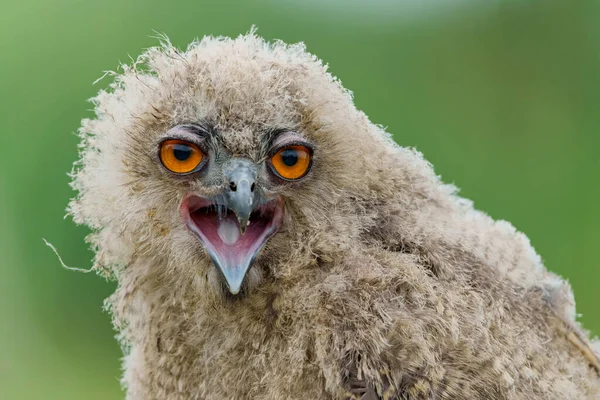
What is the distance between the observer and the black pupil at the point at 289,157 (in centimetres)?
261

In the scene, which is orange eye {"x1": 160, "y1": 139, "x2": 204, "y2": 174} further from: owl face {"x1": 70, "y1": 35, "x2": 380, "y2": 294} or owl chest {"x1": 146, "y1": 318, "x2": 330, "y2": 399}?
owl chest {"x1": 146, "y1": 318, "x2": 330, "y2": 399}

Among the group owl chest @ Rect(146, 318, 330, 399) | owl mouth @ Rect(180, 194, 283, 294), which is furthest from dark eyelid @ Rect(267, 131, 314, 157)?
owl chest @ Rect(146, 318, 330, 399)

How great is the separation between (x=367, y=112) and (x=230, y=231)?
4685mm

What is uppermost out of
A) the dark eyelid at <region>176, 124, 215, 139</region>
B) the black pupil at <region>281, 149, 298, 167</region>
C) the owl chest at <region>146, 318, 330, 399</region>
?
the black pupil at <region>281, 149, 298, 167</region>

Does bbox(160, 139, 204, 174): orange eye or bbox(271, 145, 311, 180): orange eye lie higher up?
bbox(271, 145, 311, 180): orange eye

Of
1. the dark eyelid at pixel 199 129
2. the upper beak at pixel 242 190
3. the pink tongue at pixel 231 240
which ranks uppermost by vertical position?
the dark eyelid at pixel 199 129

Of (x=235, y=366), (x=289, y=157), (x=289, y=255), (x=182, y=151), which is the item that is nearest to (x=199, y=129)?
(x=182, y=151)

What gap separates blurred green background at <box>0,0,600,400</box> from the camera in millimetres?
7715

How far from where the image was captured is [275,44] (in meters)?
3.06

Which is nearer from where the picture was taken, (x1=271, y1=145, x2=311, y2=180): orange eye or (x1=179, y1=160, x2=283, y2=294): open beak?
(x1=179, y1=160, x2=283, y2=294): open beak

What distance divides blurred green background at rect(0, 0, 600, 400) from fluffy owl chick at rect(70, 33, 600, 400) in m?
3.88

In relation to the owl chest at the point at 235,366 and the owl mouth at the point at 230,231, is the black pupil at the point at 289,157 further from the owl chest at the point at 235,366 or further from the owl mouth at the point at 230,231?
the owl chest at the point at 235,366

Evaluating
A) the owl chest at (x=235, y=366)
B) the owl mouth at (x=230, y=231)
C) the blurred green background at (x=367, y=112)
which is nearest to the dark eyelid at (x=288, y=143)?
the owl mouth at (x=230, y=231)

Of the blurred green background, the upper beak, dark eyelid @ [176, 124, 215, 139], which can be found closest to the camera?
the upper beak
